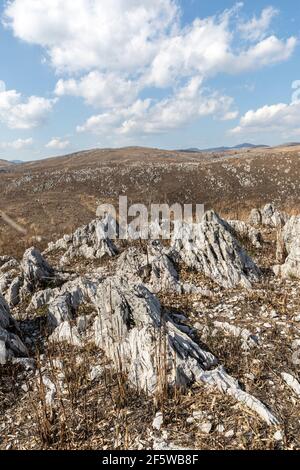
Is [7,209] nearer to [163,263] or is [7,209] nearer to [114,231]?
[114,231]

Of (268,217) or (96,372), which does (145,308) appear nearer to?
(96,372)

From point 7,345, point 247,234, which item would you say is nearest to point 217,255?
point 247,234

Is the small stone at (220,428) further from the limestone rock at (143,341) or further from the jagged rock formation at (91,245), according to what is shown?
the jagged rock formation at (91,245)

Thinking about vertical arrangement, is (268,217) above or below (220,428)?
above

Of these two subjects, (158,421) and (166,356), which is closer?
(158,421)

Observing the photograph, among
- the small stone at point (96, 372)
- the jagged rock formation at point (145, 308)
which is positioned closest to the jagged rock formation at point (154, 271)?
the jagged rock formation at point (145, 308)

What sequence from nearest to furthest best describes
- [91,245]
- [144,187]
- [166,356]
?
1. [166,356]
2. [91,245]
3. [144,187]
